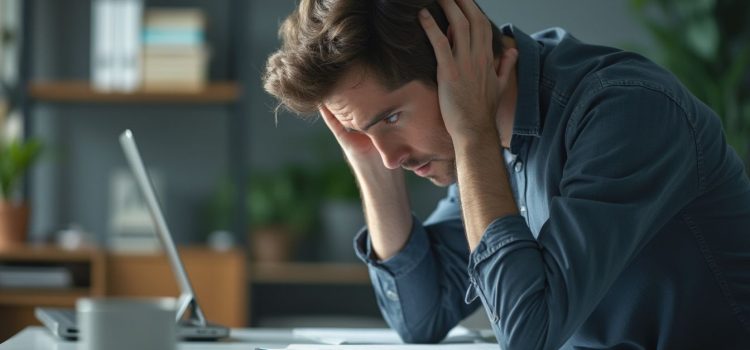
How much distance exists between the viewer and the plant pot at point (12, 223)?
3.57m

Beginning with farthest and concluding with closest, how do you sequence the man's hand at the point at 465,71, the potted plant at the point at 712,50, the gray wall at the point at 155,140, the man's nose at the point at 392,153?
the gray wall at the point at 155,140
the potted plant at the point at 712,50
the man's nose at the point at 392,153
the man's hand at the point at 465,71

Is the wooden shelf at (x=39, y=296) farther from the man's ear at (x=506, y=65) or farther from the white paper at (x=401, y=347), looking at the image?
the man's ear at (x=506, y=65)

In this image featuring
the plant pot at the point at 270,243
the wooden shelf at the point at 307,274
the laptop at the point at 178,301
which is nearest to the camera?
the laptop at the point at 178,301

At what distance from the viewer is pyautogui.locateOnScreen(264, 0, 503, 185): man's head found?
138cm

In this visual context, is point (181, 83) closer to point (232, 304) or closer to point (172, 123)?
point (172, 123)

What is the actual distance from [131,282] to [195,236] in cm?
55

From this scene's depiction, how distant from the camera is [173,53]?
12.1ft

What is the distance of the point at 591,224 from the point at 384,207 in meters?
0.52

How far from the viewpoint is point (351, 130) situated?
5.27ft

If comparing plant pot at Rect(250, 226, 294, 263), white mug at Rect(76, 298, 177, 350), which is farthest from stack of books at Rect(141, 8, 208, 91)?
white mug at Rect(76, 298, 177, 350)

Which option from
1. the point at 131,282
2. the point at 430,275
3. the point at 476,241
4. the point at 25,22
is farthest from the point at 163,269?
the point at 476,241

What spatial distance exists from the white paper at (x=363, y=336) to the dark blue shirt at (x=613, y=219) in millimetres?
228

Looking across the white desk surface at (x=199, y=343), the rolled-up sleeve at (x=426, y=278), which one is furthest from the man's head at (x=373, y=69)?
the white desk surface at (x=199, y=343)

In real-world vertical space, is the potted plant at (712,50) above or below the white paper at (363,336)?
above
